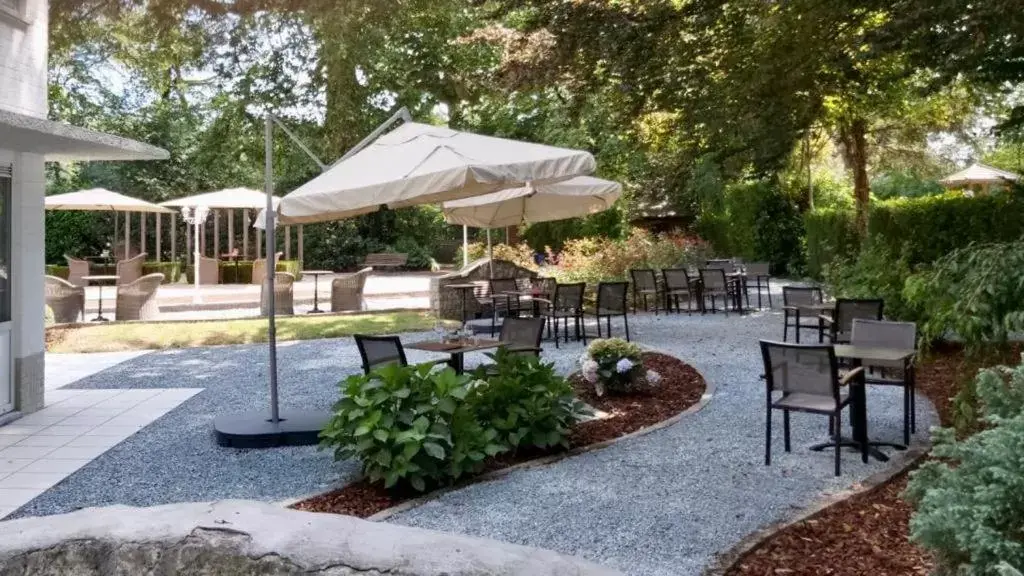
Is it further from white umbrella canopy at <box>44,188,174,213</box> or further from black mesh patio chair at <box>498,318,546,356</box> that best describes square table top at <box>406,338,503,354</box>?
white umbrella canopy at <box>44,188,174,213</box>

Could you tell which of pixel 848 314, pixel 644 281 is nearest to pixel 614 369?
pixel 848 314

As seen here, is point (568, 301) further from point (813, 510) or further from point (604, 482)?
point (813, 510)

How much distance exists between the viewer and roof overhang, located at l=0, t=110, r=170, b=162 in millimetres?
6026

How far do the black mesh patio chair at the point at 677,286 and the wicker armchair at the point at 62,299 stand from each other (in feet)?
31.5

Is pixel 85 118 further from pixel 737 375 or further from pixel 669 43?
pixel 737 375

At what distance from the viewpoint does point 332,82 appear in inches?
951

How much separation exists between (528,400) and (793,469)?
5.68ft

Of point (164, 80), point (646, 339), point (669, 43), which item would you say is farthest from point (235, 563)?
point (164, 80)

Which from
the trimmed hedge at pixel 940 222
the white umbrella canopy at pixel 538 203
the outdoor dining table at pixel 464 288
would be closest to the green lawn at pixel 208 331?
the outdoor dining table at pixel 464 288

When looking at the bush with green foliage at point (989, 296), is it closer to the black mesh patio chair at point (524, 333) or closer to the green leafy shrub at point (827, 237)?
the black mesh patio chair at point (524, 333)

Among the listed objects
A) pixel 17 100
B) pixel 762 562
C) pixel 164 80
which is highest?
pixel 164 80

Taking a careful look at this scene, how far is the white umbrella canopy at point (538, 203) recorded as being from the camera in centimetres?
1109

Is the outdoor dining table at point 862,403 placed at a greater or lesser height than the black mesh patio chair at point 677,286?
lesser

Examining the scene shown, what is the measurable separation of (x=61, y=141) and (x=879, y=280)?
28.1ft
